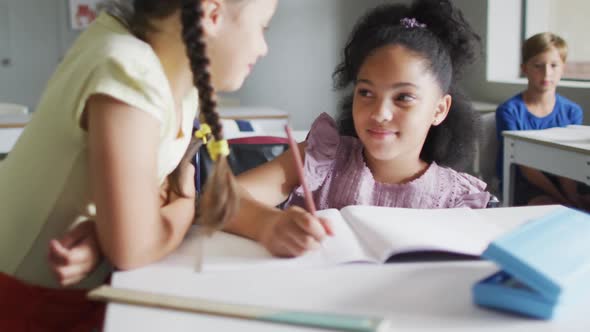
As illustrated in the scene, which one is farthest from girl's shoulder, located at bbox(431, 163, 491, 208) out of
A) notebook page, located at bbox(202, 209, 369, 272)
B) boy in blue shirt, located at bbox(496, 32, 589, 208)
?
boy in blue shirt, located at bbox(496, 32, 589, 208)

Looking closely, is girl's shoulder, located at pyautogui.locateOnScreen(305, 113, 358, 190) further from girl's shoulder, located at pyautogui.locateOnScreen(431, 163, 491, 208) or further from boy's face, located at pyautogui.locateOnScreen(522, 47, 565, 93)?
boy's face, located at pyautogui.locateOnScreen(522, 47, 565, 93)

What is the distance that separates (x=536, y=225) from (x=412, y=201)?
1.95 feet

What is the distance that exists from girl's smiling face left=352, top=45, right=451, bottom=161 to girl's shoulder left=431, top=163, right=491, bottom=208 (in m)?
0.12

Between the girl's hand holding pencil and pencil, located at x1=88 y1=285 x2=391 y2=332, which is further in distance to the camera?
the girl's hand holding pencil

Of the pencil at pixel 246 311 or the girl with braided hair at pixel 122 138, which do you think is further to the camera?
the girl with braided hair at pixel 122 138

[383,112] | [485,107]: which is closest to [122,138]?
[383,112]

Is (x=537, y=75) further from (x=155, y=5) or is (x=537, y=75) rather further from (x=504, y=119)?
(x=155, y=5)

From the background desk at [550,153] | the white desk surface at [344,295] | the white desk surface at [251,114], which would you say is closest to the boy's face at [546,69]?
the background desk at [550,153]

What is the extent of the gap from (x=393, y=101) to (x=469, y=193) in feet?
0.89

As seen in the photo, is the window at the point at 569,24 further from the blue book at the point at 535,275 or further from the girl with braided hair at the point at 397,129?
the blue book at the point at 535,275

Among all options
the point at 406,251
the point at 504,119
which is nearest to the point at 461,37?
the point at 406,251

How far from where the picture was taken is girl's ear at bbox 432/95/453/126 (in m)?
1.29

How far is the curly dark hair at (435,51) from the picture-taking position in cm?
124

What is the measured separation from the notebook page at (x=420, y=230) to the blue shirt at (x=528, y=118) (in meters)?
2.44
